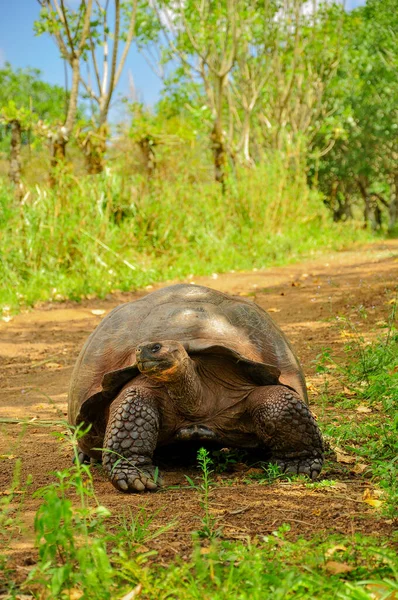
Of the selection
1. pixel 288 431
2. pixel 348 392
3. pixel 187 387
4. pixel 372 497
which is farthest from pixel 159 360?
pixel 348 392

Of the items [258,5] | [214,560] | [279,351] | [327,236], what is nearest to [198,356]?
[279,351]

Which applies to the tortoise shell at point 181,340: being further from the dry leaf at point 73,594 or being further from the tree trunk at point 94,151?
the tree trunk at point 94,151

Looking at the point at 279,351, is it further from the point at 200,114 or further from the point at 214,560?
the point at 200,114

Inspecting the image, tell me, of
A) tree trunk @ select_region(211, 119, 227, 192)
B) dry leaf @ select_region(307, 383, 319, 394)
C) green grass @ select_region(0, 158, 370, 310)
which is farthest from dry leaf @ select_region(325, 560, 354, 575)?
tree trunk @ select_region(211, 119, 227, 192)

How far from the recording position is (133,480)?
305cm

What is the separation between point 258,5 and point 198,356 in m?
21.7

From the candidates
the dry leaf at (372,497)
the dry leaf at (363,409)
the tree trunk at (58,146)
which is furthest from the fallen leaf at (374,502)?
the tree trunk at (58,146)

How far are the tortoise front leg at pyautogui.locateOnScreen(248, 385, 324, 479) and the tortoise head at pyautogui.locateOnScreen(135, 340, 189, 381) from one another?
46cm

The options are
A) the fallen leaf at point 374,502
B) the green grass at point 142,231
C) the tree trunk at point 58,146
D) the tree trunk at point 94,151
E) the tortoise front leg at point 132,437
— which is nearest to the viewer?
the fallen leaf at point 374,502

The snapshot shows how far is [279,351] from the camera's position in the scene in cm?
358

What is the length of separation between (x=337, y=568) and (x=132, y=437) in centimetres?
133

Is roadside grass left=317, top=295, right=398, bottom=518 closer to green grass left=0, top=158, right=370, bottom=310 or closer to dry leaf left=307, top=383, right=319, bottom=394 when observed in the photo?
dry leaf left=307, top=383, right=319, bottom=394

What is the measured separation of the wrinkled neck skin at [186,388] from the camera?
313 cm

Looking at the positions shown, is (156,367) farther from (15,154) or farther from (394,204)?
(394,204)
